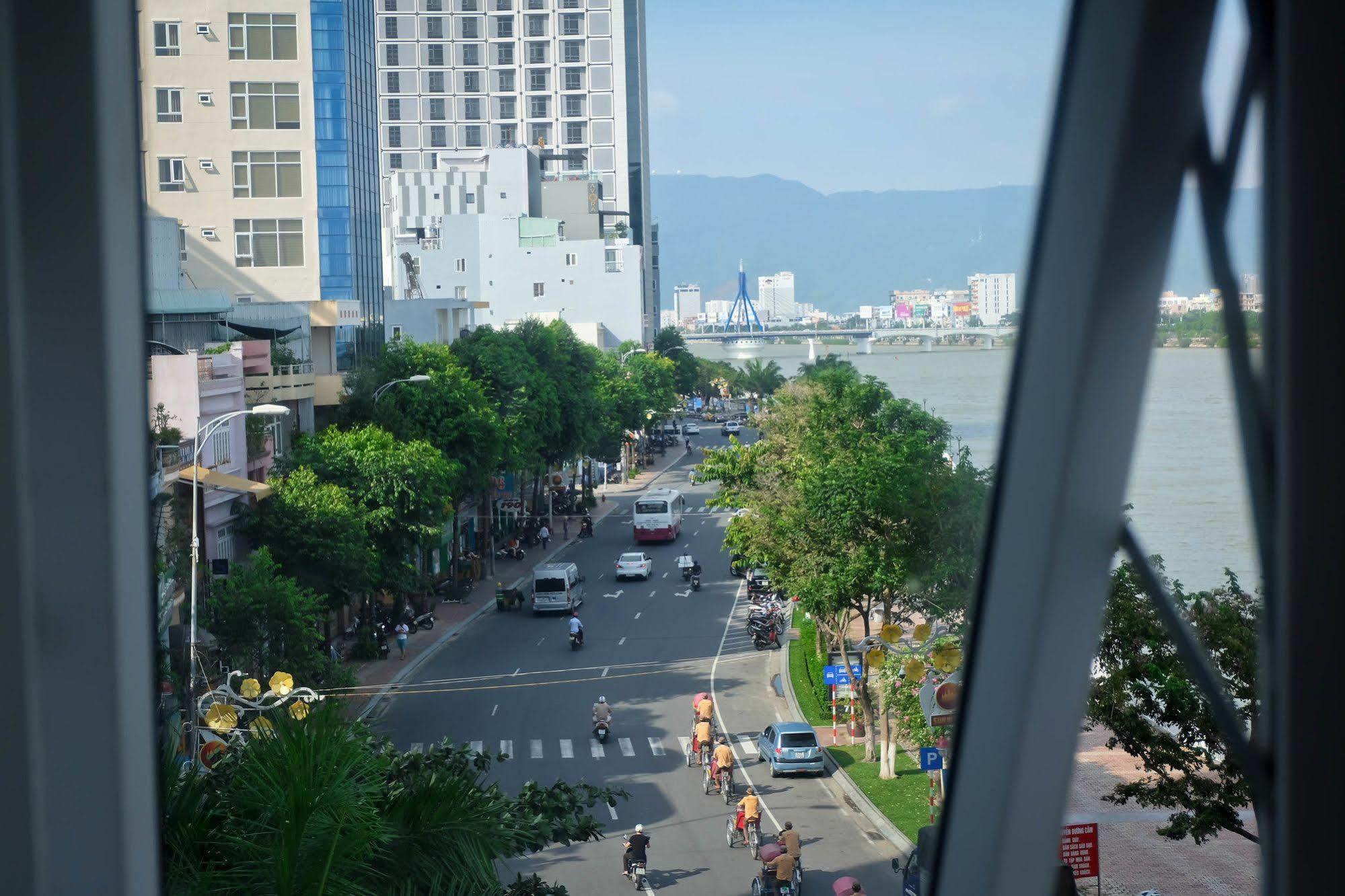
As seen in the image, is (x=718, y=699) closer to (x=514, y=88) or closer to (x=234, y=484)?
(x=234, y=484)

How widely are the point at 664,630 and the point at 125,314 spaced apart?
17971 mm

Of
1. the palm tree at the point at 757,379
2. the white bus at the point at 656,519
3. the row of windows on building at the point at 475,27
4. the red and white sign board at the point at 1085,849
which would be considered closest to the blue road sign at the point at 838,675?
the red and white sign board at the point at 1085,849

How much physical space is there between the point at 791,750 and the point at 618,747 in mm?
1915

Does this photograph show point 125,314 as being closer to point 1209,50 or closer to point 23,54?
point 23,54

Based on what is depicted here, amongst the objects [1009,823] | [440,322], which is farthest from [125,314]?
[440,322]

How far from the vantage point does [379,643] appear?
58.6ft

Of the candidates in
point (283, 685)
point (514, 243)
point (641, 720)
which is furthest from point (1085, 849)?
point (514, 243)

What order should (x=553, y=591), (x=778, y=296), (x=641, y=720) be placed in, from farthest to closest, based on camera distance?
(x=553, y=591)
(x=641, y=720)
(x=778, y=296)

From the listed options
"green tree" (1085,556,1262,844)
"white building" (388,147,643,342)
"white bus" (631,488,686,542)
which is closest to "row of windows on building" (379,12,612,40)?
"white building" (388,147,643,342)

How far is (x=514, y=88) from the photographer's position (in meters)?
80.1

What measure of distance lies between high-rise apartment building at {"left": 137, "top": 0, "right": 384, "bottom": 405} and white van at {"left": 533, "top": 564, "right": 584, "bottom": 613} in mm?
4722

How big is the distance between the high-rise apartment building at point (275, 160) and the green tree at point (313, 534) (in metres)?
2.13

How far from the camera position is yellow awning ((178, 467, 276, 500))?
13.4 meters

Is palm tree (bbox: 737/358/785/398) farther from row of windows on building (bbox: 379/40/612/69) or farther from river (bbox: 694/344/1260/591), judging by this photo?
river (bbox: 694/344/1260/591)
